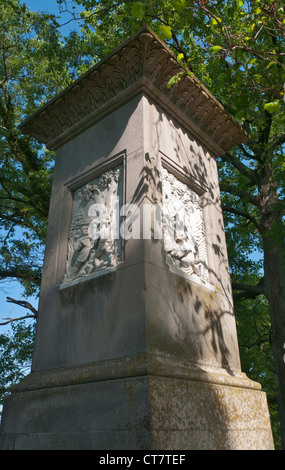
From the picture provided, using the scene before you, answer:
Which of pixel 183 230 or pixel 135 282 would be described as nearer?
pixel 135 282

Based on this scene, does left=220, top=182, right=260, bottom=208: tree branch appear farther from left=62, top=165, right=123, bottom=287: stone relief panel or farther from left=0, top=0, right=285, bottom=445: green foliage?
left=62, top=165, right=123, bottom=287: stone relief panel

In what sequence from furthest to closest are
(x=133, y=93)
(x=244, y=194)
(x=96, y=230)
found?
1. (x=244, y=194)
2. (x=133, y=93)
3. (x=96, y=230)

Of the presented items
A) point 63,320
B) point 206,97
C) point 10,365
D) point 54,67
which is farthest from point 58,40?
point 10,365

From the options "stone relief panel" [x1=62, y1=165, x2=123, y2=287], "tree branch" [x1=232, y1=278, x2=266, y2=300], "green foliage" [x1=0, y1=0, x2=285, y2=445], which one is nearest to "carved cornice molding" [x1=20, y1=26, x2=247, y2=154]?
"stone relief panel" [x1=62, y1=165, x2=123, y2=287]

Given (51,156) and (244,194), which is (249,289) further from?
(51,156)

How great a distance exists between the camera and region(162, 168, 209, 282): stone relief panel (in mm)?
4711

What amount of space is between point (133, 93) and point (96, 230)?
211cm

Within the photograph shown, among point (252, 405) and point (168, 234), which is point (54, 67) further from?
point (252, 405)

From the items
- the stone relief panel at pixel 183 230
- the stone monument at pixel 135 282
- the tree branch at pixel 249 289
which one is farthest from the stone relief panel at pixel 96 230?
the tree branch at pixel 249 289

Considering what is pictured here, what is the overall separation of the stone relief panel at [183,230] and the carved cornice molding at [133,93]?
4.31 ft

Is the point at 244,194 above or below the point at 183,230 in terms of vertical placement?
above

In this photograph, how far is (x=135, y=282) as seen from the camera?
401cm

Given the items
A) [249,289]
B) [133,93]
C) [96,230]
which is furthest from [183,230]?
[249,289]

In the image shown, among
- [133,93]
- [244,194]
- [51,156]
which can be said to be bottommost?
[133,93]
